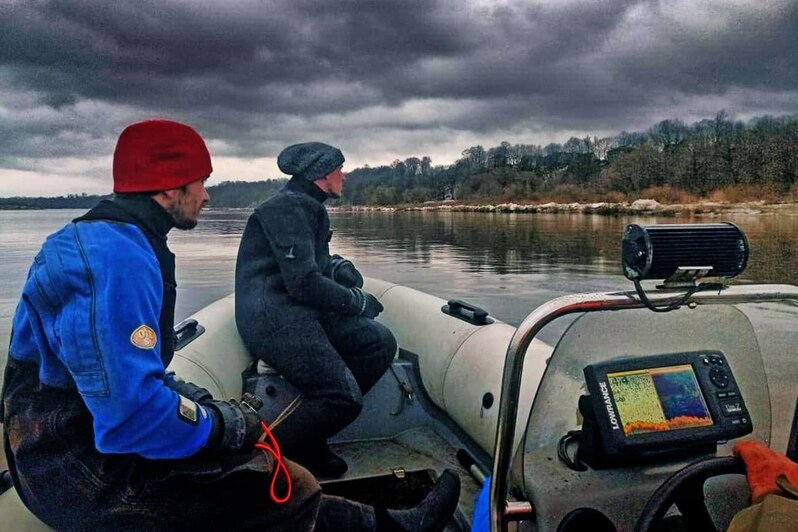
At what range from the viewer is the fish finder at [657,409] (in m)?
1.45

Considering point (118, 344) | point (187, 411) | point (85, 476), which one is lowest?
point (85, 476)

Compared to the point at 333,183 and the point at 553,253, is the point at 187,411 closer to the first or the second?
the point at 333,183

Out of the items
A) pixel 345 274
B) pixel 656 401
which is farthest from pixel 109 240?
pixel 345 274

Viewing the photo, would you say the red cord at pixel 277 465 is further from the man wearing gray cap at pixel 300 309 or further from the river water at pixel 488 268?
the river water at pixel 488 268

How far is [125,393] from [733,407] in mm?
1409

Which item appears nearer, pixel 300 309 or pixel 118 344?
pixel 118 344

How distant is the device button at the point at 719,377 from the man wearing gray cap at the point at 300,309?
1.93 meters

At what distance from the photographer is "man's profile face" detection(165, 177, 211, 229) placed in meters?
1.87

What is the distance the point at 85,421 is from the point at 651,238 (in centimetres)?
142

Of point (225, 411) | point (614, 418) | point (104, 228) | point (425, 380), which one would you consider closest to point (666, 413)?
point (614, 418)

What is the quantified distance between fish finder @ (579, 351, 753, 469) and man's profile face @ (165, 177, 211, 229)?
120 cm

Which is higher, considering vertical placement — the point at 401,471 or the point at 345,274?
the point at 345,274

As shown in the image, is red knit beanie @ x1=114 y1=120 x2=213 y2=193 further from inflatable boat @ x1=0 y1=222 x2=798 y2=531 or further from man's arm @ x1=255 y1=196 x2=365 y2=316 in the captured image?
man's arm @ x1=255 y1=196 x2=365 y2=316

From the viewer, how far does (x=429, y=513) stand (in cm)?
247
